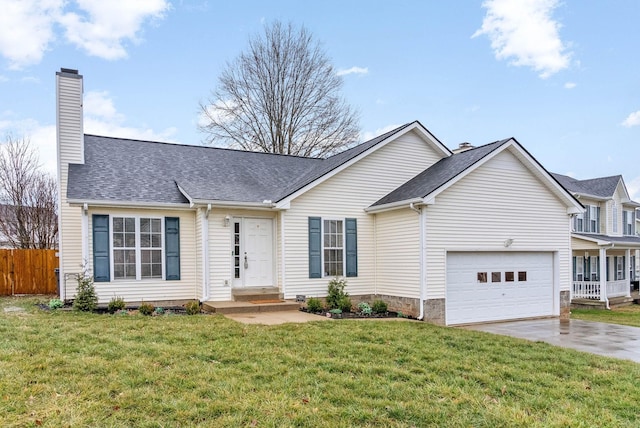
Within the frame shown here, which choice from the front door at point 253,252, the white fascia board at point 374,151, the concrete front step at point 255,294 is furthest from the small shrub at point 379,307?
the white fascia board at point 374,151

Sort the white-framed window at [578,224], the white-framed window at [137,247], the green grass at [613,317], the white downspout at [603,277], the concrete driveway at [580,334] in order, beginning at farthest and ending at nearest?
the white-framed window at [578,224] < the white downspout at [603,277] < the green grass at [613,317] < the white-framed window at [137,247] < the concrete driveway at [580,334]

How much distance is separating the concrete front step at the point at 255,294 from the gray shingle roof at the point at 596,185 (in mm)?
17888

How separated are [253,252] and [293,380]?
728 centimetres

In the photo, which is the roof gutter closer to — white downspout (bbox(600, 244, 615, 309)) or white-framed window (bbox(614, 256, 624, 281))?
white downspout (bbox(600, 244, 615, 309))

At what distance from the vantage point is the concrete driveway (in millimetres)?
8469

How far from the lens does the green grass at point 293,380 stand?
438 centimetres

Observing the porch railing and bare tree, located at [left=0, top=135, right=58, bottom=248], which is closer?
bare tree, located at [left=0, top=135, right=58, bottom=248]

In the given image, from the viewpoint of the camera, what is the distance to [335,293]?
1220 centimetres

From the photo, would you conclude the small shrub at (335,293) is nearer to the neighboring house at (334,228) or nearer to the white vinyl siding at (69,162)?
the neighboring house at (334,228)

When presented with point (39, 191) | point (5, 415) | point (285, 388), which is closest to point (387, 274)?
point (285, 388)

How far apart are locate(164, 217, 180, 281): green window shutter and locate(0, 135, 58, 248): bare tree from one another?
39.6 feet

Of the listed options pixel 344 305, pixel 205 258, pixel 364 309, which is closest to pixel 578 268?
pixel 364 309

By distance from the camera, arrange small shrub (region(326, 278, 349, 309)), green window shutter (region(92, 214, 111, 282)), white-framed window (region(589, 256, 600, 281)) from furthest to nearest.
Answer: white-framed window (region(589, 256, 600, 281)), small shrub (region(326, 278, 349, 309)), green window shutter (region(92, 214, 111, 282))

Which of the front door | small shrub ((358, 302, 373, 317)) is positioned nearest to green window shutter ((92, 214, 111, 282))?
the front door
